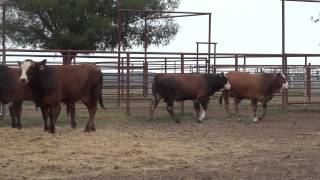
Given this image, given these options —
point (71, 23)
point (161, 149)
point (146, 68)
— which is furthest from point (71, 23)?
point (161, 149)

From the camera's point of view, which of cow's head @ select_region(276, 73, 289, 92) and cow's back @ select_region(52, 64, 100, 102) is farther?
cow's head @ select_region(276, 73, 289, 92)

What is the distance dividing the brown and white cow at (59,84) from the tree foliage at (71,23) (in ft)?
56.6

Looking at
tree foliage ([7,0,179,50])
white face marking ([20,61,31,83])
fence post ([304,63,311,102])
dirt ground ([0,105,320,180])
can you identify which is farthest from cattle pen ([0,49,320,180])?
tree foliage ([7,0,179,50])

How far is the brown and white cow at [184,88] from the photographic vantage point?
654 inches

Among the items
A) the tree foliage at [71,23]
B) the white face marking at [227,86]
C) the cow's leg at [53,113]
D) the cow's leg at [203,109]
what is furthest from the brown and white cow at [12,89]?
the tree foliage at [71,23]

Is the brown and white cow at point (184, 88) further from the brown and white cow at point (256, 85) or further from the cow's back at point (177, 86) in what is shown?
the brown and white cow at point (256, 85)

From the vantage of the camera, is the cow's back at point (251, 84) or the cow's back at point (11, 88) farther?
the cow's back at point (251, 84)

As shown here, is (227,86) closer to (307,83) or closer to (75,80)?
(307,83)

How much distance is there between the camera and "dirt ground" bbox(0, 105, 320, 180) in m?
8.28

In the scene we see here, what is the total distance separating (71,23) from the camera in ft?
104

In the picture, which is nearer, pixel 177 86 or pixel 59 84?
pixel 59 84

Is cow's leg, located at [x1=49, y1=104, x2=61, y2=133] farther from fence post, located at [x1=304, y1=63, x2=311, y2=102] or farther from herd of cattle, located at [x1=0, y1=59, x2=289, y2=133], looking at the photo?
fence post, located at [x1=304, y1=63, x2=311, y2=102]

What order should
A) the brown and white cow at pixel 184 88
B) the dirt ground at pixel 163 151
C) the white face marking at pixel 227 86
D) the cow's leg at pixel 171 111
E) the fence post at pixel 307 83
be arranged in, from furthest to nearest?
the fence post at pixel 307 83, the white face marking at pixel 227 86, the brown and white cow at pixel 184 88, the cow's leg at pixel 171 111, the dirt ground at pixel 163 151

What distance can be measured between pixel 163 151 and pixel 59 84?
12.1 ft
